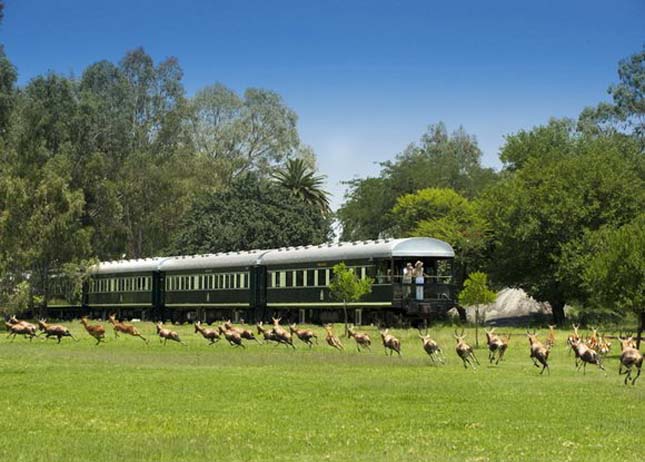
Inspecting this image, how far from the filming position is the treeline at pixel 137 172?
221ft

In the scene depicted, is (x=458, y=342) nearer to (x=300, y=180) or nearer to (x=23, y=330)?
(x=23, y=330)

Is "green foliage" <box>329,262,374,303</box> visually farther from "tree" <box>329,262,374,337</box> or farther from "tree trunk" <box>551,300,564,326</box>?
"tree trunk" <box>551,300,564,326</box>

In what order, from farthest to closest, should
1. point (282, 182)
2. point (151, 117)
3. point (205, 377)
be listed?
point (282, 182) → point (151, 117) → point (205, 377)

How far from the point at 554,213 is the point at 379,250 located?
13548 mm

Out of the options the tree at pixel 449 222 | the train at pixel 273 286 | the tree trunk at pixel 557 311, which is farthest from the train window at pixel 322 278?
the tree at pixel 449 222

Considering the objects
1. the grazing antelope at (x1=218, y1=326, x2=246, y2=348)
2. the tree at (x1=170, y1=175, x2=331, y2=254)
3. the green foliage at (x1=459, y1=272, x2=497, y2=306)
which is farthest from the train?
the tree at (x1=170, y1=175, x2=331, y2=254)

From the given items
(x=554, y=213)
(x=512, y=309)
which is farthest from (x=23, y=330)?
(x=512, y=309)

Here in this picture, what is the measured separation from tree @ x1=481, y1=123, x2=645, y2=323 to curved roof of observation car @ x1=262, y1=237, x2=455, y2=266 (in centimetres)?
943

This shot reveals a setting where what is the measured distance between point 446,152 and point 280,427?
98.9m

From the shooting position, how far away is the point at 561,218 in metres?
63.7

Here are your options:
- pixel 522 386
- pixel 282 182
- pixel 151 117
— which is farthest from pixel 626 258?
pixel 282 182

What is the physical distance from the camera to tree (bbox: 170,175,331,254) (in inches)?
3701

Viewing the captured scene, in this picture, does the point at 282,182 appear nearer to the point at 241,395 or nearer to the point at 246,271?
the point at 246,271

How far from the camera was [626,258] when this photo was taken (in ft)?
135
